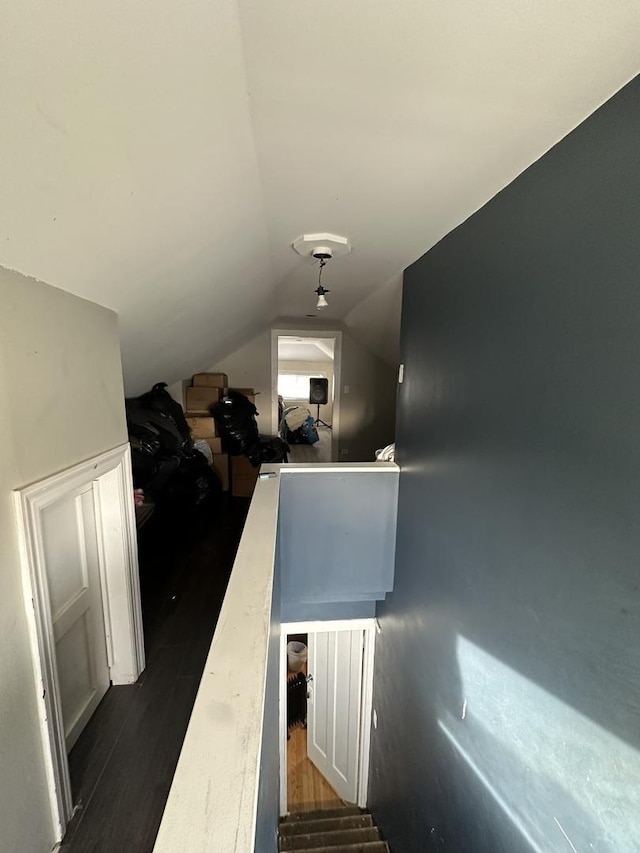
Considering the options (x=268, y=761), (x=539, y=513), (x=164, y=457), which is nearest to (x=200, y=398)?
(x=164, y=457)

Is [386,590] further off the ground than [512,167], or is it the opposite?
[512,167]

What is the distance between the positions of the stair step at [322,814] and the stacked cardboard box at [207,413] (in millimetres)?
3142

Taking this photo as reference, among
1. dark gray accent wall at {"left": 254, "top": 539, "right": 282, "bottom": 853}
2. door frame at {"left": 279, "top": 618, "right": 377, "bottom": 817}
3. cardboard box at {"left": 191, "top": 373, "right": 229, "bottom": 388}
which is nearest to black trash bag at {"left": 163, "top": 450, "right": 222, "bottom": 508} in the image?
cardboard box at {"left": 191, "top": 373, "right": 229, "bottom": 388}

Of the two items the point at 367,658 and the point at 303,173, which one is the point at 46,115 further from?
the point at 367,658

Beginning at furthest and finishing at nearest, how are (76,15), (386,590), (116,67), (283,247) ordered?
(386,590)
(283,247)
(116,67)
(76,15)

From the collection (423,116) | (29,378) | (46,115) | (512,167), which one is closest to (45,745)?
(29,378)

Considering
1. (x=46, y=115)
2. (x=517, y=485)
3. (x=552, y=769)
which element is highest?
(x=46, y=115)

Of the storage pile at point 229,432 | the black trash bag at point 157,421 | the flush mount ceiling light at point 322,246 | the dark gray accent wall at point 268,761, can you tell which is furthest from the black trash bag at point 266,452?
the dark gray accent wall at point 268,761

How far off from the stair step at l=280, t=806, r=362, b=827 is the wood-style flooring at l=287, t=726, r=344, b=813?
5.8 inches

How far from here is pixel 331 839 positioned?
2.68m

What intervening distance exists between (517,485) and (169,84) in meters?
1.37

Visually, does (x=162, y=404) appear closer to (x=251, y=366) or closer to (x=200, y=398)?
(x=200, y=398)

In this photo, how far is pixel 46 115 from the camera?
68 centimetres

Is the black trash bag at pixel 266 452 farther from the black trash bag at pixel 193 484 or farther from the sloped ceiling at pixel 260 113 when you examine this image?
the sloped ceiling at pixel 260 113
